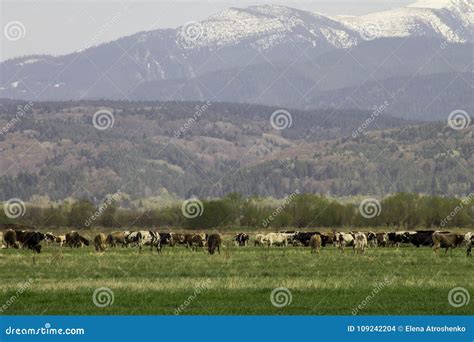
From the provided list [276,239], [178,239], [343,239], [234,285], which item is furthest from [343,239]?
[234,285]

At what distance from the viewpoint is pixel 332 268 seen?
36.8 meters

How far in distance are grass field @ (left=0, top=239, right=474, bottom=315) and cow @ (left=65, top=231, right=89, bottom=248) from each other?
2036 centimetres

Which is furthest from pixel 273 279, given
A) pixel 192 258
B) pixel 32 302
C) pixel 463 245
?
pixel 463 245

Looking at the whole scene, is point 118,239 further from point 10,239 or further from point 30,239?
point 30,239

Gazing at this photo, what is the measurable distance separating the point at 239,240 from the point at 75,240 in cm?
1107

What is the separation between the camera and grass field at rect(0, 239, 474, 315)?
24.5m

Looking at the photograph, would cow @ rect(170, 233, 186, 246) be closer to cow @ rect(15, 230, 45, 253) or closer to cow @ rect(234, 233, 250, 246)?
cow @ rect(234, 233, 250, 246)

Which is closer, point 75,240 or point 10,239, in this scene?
point 10,239

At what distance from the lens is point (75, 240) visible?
62750 mm

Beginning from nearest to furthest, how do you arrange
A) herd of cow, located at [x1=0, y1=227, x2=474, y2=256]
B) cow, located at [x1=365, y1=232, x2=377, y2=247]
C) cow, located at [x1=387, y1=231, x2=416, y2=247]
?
herd of cow, located at [x1=0, y1=227, x2=474, y2=256] < cow, located at [x1=365, y1=232, x2=377, y2=247] < cow, located at [x1=387, y1=231, x2=416, y2=247]

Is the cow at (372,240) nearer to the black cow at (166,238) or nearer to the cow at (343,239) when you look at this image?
the cow at (343,239)

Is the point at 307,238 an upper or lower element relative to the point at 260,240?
upper

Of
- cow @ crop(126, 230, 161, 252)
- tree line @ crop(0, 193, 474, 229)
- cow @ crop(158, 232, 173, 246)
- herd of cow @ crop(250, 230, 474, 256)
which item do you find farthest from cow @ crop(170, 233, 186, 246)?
tree line @ crop(0, 193, 474, 229)

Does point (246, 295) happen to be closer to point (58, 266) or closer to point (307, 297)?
point (307, 297)
